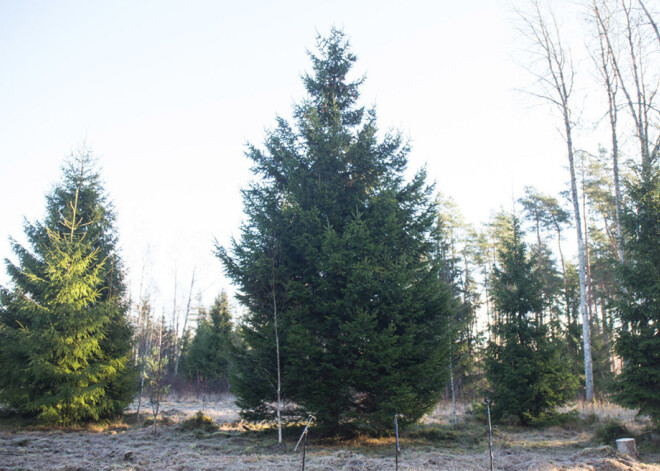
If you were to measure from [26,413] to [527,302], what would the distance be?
52.7ft

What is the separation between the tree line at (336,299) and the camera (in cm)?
909

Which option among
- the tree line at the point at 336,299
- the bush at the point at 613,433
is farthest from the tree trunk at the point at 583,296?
the bush at the point at 613,433

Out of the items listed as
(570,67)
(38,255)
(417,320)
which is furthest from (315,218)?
(570,67)

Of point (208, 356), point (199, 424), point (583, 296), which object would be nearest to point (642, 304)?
point (583, 296)

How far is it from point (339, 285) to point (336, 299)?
52cm

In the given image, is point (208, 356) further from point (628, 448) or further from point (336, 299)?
point (628, 448)

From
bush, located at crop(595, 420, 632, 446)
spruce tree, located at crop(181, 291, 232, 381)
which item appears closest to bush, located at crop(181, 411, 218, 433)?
bush, located at crop(595, 420, 632, 446)

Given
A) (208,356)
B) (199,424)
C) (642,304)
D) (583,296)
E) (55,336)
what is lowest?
(199,424)

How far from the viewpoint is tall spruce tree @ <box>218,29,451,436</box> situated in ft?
29.6

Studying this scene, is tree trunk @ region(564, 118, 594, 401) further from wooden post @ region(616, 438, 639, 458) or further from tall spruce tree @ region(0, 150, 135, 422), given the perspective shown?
tall spruce tree @ region(0, 150, 135, 422)

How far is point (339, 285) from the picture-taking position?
32.3 feet

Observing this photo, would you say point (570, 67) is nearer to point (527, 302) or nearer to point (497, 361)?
point (527, 302)

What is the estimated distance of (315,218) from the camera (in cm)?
1010

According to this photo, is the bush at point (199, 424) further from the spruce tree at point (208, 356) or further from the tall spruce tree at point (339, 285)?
the spruce tree at point (208, 356)
